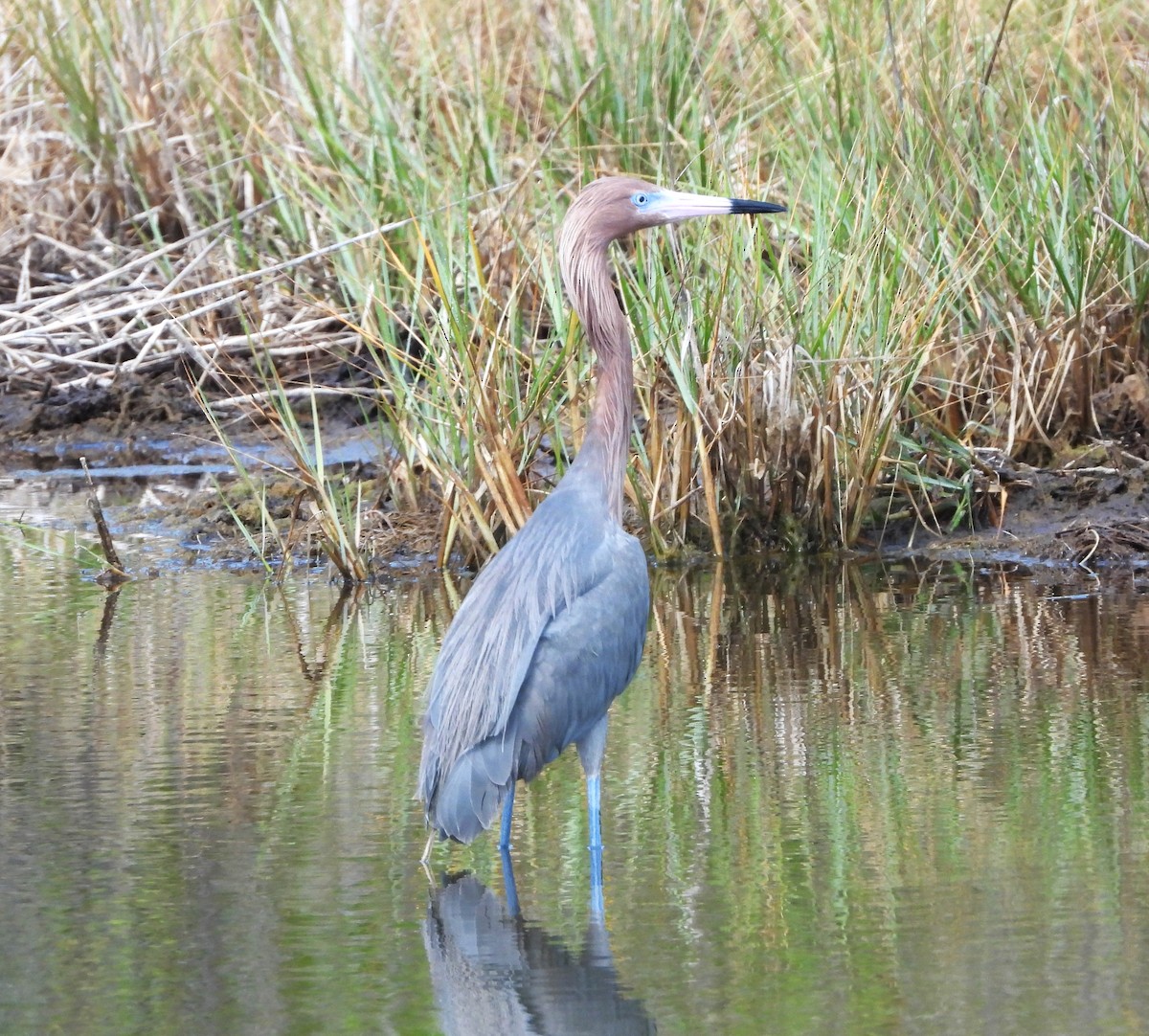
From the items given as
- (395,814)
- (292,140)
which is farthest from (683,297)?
(292,140)

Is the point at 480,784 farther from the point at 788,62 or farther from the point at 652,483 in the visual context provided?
the point at 788,62

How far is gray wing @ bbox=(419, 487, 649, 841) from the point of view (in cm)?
433

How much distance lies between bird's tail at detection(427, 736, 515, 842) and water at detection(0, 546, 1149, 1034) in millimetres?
117

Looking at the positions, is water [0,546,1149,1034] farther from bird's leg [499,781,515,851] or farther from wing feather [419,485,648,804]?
wing feather [419,485,648,804]

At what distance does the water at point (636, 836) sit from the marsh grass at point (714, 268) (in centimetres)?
81

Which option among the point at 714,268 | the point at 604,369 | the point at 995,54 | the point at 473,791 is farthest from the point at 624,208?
the point at 995,54

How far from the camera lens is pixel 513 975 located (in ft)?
12.0

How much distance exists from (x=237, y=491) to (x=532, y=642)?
179 inches

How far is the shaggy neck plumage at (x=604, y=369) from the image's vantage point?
482cm

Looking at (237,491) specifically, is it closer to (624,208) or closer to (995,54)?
(995,54)

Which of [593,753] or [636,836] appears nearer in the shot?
[636,836]

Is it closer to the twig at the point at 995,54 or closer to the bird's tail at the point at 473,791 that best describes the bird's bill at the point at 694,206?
the bird's tail at the point at 473,791

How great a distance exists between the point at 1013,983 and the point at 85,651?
3775mm

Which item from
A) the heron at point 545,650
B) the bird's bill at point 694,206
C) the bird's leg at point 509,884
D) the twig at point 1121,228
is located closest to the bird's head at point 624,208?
the bird's bill at point 694,206
